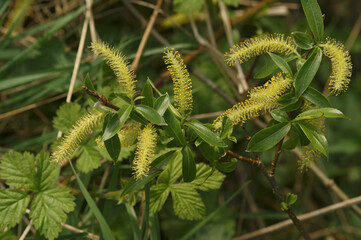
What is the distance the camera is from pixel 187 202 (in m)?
1.78

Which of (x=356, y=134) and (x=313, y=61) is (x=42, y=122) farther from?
(x=356, y=134)

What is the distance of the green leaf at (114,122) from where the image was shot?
117cm

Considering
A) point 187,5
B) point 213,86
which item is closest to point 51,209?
point 213,86

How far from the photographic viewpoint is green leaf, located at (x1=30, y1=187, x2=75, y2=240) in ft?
5.57

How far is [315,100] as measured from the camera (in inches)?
50.1

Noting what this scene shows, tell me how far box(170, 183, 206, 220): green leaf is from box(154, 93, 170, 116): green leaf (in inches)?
24.1

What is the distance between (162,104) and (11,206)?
0.94m

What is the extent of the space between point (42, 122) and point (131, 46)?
0.77 metres

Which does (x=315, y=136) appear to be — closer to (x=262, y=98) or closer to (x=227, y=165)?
(x=262, y=98)

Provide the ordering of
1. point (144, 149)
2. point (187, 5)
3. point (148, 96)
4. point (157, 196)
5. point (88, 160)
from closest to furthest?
point (144, 149) → point (148, 96) → point (157, 196) → point (88, 160) → point (187, 5)

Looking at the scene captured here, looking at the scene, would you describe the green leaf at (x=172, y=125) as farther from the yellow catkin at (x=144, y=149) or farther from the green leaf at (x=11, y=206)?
the green leaf at (x=11, y=206)

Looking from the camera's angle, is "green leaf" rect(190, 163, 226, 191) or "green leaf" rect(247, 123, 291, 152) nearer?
"green leaf" rect(247, 123, 291, 152)

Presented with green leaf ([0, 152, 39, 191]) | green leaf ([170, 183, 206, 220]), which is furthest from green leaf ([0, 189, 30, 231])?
green leaf ([170, 183, 206, 220])

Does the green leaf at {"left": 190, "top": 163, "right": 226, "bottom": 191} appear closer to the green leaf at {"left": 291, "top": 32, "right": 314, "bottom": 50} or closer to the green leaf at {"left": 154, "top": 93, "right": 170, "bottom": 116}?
the green leaf at {"left": 154, "top": 93, "right": 170, "bottom": 116}
